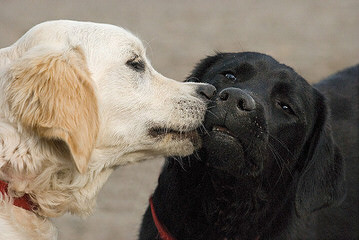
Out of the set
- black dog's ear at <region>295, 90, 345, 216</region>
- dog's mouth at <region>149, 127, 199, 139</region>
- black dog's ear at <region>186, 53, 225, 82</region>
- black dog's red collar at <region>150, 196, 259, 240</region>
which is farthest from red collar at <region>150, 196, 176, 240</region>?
black dog's ear at <region>186, 53, 225, 82</region>

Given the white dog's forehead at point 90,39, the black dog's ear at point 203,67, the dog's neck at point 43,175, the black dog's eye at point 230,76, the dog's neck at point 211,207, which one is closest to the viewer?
the dog's neck at point 43,175

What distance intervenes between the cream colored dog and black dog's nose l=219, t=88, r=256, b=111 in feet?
0.54

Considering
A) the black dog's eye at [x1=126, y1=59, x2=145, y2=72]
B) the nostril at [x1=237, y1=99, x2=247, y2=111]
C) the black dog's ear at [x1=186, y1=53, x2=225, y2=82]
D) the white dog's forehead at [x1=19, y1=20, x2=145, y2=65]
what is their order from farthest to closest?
the black dog's ear at [x1=186, y1=53, x2=225, y2=82] < the black dog's eye at [x1=126, y1=59, x2=145, y2=72] < the nostril at [x1=237, y1=99, x2=247, y2=111] < the white dog's forehead at [x1=19, y1=20, x2=145, y2=65]

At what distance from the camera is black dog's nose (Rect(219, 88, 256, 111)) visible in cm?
366

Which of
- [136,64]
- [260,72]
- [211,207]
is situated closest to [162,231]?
[211,207]

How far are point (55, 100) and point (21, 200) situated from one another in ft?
1.92

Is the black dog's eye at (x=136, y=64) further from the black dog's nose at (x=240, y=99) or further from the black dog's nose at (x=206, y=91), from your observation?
the black dog's nose at (x=240, y=99)

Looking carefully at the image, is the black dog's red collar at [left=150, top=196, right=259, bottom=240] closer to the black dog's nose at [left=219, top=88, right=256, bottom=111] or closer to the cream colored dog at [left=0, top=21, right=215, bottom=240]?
the cream colored dog at [left=0, top=21, right=215, bottom=240]

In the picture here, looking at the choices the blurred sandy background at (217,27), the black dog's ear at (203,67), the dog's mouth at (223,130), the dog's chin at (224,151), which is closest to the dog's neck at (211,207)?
the dog's chin at (224,151)

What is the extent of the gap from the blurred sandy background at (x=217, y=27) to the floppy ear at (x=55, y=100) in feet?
14.1

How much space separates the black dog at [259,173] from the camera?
3.85 meters

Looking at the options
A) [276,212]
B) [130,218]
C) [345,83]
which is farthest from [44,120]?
[130,218]

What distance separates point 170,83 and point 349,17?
37.7 feet

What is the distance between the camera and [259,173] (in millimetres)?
3904
